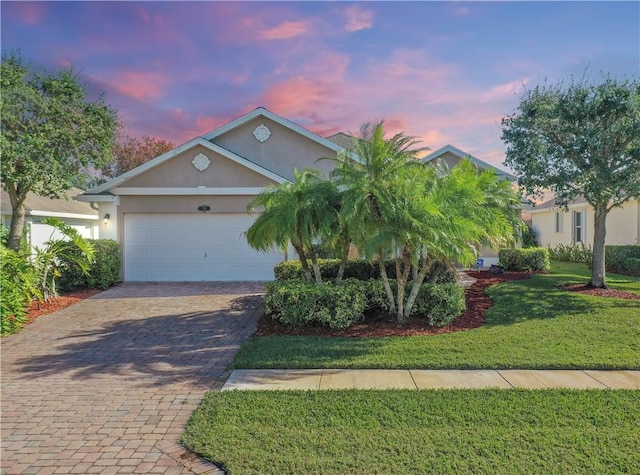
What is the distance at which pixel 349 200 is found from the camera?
747 cm

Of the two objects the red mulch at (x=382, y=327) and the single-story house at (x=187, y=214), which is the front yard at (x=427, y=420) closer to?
the red mulch at (x=382, y=327)

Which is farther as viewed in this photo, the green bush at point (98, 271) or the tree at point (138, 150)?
the tree at point (138, 150)

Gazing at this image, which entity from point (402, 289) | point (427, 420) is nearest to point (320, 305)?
point (402, 289)

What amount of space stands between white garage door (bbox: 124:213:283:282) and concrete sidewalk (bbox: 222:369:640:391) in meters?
8.56

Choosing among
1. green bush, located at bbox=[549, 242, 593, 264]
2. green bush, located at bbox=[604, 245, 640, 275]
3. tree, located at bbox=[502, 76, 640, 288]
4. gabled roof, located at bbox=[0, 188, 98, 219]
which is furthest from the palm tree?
green bush, located at bbox=[549, 242, 593, 264]

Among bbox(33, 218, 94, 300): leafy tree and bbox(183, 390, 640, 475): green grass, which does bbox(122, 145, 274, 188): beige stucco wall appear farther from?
bbox(183, 390, 640, 475): green grass

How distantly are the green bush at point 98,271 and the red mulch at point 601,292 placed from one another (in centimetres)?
1367

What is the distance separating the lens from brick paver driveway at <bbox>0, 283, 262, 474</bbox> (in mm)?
3775

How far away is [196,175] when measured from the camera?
1393 centimetres

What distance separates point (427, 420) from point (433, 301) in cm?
423

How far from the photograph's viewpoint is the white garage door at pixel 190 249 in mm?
14094

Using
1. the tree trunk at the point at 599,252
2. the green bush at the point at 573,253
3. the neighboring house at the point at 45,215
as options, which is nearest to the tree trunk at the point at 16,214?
the neighboring house at the point at 45,215

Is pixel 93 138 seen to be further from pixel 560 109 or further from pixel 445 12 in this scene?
pixel 560 109

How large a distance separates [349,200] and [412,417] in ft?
13.5
